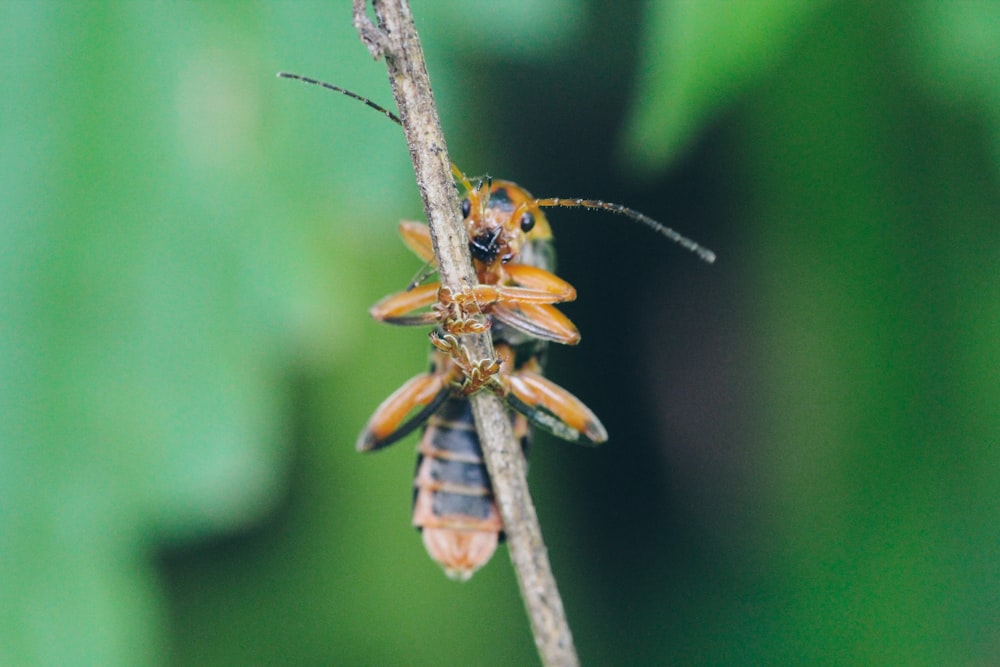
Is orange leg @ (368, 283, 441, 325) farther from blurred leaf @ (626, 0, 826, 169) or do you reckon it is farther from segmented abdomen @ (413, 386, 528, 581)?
blurred leaf @ (626, 0, 826, 169)

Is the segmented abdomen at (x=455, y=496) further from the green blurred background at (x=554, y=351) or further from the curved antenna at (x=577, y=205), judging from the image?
the curved antenna at (x=577, y=205)

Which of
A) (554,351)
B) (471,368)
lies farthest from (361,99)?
(554,351)

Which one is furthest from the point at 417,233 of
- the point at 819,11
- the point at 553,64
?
the point at 819,11

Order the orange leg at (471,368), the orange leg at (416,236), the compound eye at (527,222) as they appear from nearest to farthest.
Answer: the orange leg at (471,368) < the compound eye at (527,222) < the orange leg at (416,236)

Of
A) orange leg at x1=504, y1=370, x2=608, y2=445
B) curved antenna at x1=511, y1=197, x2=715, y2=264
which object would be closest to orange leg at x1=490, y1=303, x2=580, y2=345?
orange leg at x1=504, y1=370, x2=608, y2=445

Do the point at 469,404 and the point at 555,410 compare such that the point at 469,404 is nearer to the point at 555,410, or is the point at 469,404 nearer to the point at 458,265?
the point at 555,410

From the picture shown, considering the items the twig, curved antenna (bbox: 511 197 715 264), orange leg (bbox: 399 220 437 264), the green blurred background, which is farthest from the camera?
orange leg (bbox: 399 220 437 264)

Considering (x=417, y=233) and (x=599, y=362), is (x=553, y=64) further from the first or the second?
(x=599, y=362)

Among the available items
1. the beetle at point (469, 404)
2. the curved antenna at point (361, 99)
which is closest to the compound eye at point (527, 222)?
the beetle at point (469, 404)

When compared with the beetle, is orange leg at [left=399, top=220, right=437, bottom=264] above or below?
above
